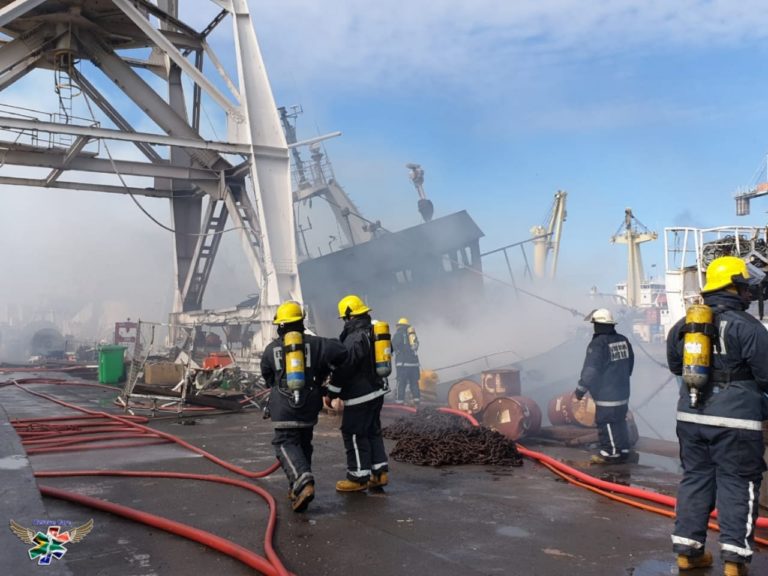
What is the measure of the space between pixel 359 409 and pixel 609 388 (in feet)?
9.97

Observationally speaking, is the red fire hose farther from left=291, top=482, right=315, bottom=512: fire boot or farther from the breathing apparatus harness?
the breathing apparatus harness

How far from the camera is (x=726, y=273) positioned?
383cm

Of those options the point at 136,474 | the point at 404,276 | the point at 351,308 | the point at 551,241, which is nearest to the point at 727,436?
the point at 351,308

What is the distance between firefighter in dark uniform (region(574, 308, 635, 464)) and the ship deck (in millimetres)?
228

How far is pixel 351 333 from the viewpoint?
566 cm

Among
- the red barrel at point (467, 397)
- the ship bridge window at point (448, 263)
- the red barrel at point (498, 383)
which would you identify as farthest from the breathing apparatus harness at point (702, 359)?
the ship bridge window at point (448, 263)

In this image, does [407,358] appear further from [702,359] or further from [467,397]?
[702,359]

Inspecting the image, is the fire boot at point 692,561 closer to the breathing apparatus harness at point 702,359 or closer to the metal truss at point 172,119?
the breathing apparatus harness at point 702,359

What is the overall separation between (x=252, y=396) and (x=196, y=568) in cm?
790

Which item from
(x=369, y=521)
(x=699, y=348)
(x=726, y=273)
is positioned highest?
(x=726, y=273)

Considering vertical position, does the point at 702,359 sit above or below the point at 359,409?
above

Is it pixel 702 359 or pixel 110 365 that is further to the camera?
pixel 110 365

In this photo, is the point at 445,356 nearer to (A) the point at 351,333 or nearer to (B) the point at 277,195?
(B) the point at 277,195

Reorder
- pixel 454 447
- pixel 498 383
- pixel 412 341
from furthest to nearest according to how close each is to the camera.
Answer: pixel 412 341
pixel 498 383
pixel 454 447
